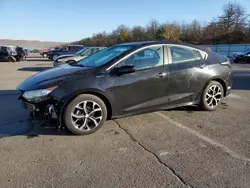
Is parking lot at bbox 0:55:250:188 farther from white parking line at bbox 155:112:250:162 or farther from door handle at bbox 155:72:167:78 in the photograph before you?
door handle at bbox 155:72:167:78

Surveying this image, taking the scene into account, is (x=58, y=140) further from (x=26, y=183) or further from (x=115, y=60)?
(x=115, y=60)

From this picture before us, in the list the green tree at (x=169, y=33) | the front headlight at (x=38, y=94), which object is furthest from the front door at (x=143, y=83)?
the green tree at (x=169, y=33)

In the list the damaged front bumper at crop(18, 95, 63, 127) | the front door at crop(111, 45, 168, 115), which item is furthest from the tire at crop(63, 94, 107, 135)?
the front door at crop(111, 45, 168, 115)

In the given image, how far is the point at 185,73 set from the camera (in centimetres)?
506

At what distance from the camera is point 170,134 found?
14.1 ft

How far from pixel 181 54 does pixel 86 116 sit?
236cm

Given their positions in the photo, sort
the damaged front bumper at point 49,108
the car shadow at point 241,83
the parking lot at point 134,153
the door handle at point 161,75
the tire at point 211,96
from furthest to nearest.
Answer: the car shadow at point 241,83 < the tire at point 211,96 < the door handle at point 161,75 < the damaged front bumper at point 49,108 < the parking lot at point 134,153

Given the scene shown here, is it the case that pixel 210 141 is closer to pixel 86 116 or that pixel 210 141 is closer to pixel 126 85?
pixel 126 85

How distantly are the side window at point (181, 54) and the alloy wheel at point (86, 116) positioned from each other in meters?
1.85

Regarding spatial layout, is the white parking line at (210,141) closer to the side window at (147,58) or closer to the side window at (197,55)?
the side window at (147,58)

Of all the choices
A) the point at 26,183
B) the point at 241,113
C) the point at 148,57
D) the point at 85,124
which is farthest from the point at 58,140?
the point at 241,113

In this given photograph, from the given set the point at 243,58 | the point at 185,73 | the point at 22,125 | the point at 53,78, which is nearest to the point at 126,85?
the point at 53,78

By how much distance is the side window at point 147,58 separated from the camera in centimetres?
462

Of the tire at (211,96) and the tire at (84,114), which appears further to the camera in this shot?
the tire at (211,96)
